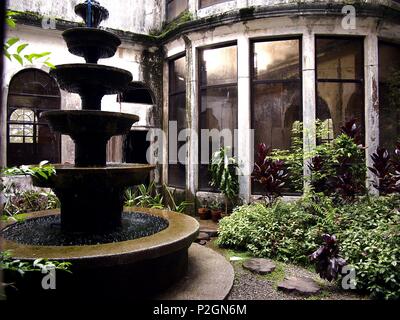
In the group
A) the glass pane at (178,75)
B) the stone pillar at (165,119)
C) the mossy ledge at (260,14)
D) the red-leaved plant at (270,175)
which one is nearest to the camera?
the red-leaved plant at (270,175)

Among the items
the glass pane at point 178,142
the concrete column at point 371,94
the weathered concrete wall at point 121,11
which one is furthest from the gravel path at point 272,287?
the weathered concrete wall at point 121,11

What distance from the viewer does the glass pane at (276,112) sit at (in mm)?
8055

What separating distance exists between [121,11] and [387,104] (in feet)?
27.8

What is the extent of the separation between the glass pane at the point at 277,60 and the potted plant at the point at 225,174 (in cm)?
237

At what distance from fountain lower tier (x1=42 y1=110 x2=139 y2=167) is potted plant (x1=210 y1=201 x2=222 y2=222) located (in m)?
4.05

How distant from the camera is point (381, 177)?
A: 18.5 ft

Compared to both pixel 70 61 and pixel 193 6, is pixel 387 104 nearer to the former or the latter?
pixel 193 6

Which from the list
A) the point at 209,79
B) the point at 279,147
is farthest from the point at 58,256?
the point at 209,79

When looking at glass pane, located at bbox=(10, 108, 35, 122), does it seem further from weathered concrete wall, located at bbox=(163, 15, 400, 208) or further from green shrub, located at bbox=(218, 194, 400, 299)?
green shrub, located at bbox=(218, 194, 400, 299)

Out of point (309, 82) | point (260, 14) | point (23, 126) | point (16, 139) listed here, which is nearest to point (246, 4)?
point (260, 14)

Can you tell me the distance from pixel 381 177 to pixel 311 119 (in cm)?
258

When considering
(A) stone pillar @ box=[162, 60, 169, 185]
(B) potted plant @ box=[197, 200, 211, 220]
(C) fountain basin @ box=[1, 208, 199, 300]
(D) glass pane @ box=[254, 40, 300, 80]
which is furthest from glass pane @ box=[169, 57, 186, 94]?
(C) fountain basin @ box=[1, 208, 199, 300]

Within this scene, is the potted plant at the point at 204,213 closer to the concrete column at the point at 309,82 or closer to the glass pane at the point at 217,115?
the glass pane at the point at 217,115
